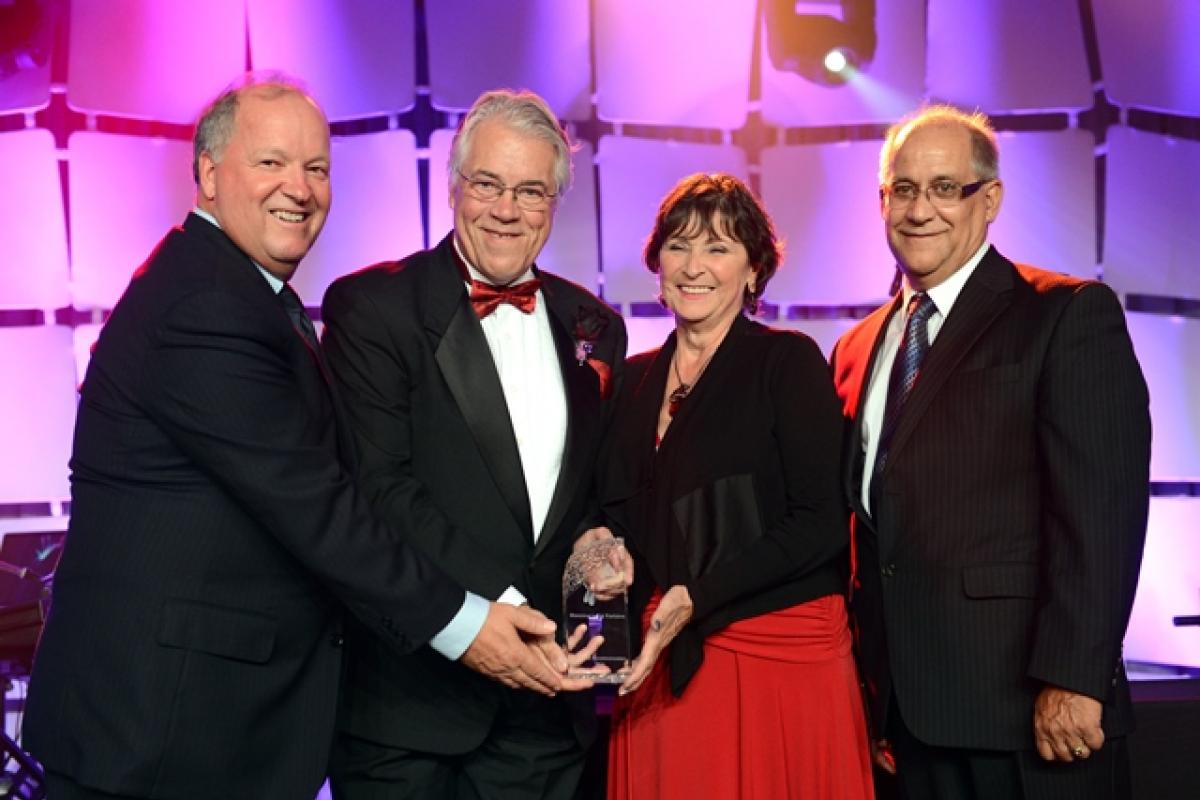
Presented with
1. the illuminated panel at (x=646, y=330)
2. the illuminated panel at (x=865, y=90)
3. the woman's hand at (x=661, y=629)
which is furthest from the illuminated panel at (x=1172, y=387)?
the woman's hand at (x=661, y=629)

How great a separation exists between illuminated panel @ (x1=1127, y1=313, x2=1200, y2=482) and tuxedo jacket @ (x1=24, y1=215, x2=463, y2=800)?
3452 mm

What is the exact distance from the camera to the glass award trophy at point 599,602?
7.91ft

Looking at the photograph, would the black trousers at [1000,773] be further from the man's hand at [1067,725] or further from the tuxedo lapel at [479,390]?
the tuxedo lapel at [479,390]

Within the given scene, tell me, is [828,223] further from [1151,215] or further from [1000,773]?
[1000,773]

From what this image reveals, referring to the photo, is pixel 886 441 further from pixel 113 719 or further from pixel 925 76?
pixel 925 76

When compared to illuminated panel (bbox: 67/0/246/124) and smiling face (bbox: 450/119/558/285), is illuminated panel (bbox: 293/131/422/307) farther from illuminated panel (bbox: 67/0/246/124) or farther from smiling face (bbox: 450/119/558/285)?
smiling face (bbox: 450/119/558/285)

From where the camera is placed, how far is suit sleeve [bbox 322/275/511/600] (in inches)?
90.6

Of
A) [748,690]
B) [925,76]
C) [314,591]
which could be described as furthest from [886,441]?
[925,76]

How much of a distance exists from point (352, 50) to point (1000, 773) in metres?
3.35

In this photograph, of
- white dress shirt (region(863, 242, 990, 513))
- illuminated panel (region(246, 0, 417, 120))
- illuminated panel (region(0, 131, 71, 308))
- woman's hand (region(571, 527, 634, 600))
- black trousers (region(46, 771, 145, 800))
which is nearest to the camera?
black trousers (region(46, 771, 145, 800))

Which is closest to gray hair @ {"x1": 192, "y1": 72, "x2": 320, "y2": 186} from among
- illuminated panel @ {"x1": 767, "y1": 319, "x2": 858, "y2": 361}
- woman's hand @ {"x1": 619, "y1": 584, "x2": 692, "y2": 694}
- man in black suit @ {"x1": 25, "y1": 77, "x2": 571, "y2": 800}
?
man in black suit @ {"x1": 25, "y1": 77, "x2": 571, "y2": 800}

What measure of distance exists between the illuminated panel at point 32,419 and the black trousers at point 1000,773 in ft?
10.4

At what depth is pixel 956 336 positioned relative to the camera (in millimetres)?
2414

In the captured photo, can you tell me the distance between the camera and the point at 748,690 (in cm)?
243
